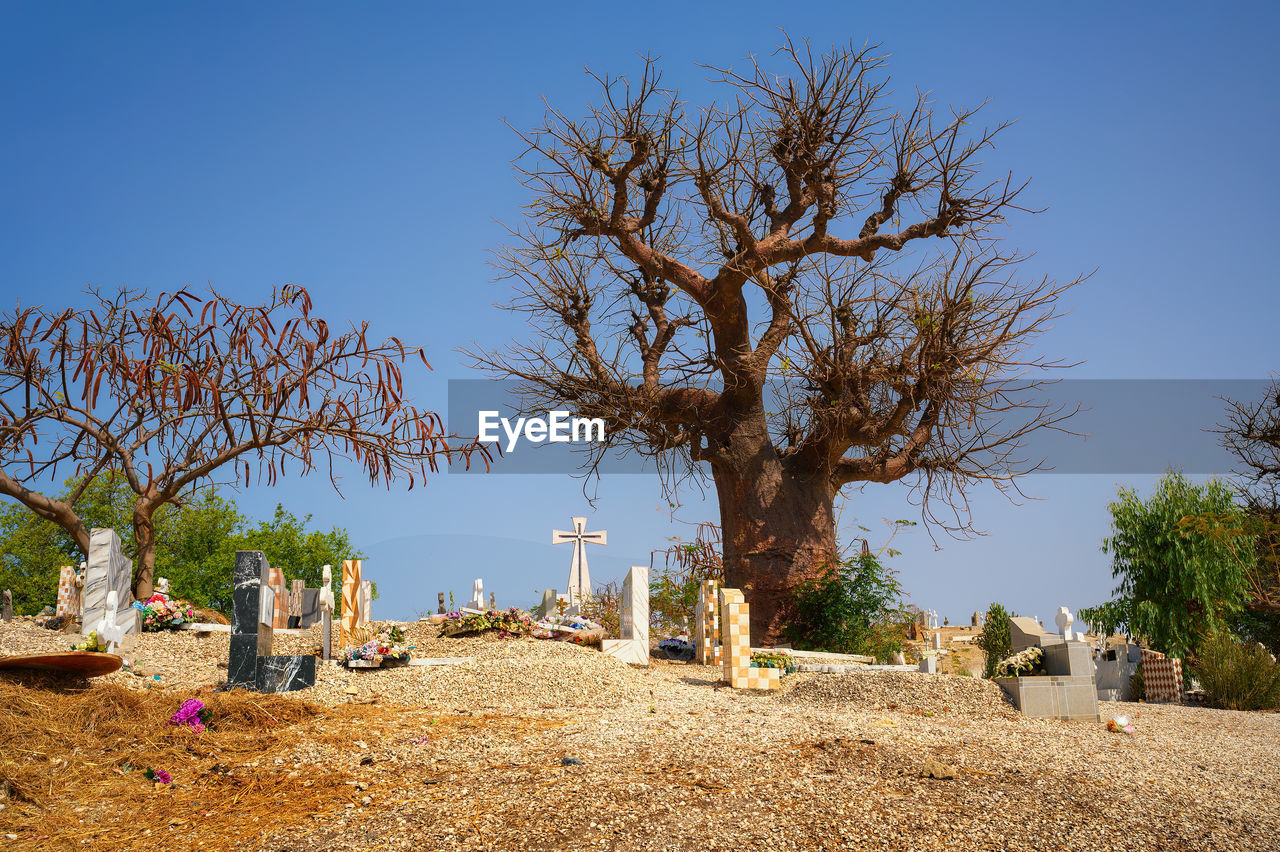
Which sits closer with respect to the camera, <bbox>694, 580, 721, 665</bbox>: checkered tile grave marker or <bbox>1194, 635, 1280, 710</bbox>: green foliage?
<bbox>1194, 635, 1280, 710</bbox>: green foliage

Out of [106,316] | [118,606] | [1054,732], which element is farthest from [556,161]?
[1054,732]

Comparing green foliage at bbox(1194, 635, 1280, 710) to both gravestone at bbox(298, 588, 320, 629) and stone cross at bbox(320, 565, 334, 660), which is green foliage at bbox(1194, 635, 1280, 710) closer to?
stone cross at bbox(320, 565, 334, 660)

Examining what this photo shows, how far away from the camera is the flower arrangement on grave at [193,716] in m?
7.15

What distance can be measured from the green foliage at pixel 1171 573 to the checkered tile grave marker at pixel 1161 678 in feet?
14.1

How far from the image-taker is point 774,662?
1121 centimetres

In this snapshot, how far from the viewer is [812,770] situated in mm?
5930

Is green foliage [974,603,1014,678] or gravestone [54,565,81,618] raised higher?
gravestone [54,565,81,618]

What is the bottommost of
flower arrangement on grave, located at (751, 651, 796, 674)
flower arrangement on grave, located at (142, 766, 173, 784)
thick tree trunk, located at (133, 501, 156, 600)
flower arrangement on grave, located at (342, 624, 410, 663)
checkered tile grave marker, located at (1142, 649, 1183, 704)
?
checkered tile grave marker, located at (1142, 649, 1183, 704)

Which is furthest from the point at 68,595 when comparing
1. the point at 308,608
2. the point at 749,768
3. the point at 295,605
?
the point at 749,768

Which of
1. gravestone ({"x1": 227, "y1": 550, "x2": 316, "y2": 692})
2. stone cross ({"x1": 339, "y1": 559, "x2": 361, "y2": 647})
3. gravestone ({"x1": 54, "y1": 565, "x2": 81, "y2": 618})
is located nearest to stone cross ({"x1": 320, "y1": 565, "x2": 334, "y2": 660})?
stone cross ({"x1": 339, "y1": 559, "x2": 361, "y2": 647})

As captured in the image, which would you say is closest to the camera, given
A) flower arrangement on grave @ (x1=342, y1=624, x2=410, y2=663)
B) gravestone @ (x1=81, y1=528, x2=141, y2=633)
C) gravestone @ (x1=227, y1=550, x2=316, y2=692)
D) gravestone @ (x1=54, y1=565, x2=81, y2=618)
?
gravestone @ (x1=227, y1=550, x2=316, y2=692)

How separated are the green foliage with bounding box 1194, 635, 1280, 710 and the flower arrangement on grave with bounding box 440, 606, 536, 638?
10157 millimetres

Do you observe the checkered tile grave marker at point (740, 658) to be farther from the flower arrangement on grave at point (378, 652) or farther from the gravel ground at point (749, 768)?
the flower arrangement on grave at point (378, 652)

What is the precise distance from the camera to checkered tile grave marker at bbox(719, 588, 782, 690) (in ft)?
33.7
